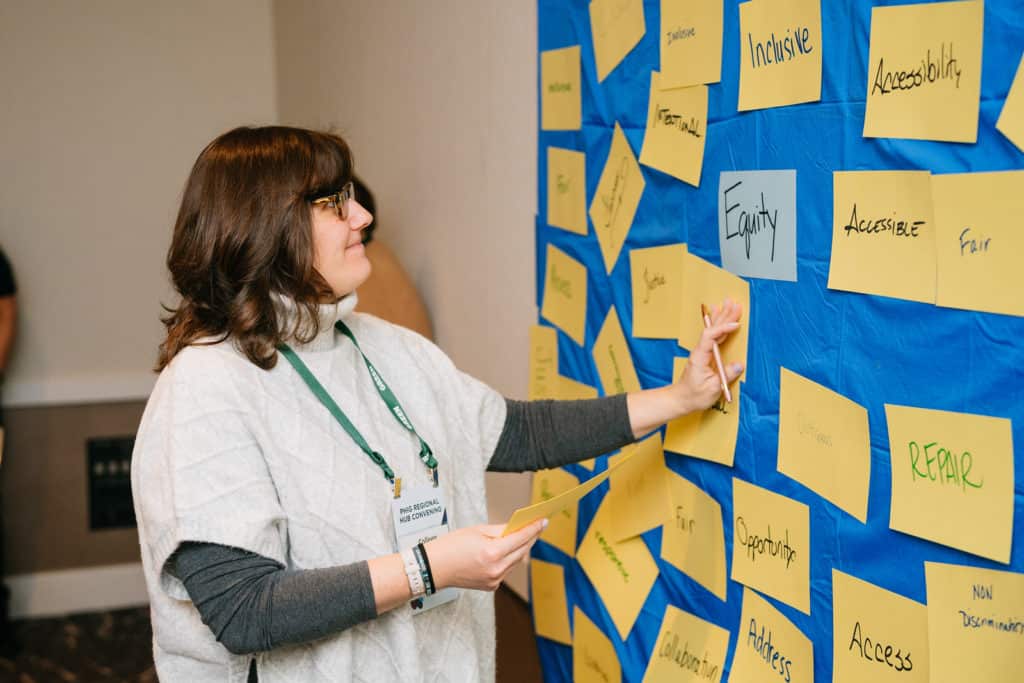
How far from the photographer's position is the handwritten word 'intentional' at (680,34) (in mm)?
1396

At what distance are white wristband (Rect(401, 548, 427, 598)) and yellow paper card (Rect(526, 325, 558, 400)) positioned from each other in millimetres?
678

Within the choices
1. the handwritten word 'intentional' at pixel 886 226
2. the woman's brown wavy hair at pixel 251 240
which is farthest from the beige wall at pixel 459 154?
the handwritten word 'intentional' at pixel 886 226

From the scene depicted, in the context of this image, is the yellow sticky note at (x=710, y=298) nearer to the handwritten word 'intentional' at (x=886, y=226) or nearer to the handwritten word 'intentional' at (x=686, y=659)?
the handwritten word 'intentional' at (x=886, y=226)

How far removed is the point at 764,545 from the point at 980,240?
492 mm

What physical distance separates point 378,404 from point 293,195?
11.8 inches

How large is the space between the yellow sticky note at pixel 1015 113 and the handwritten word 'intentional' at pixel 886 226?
0.13 m

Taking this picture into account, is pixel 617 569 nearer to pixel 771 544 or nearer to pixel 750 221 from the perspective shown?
pixel 771 544

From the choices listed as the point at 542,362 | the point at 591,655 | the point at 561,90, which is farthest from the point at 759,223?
the point at 591,655

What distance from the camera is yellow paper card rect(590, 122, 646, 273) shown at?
5.21 ft

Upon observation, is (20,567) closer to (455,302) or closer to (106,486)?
(106,486)

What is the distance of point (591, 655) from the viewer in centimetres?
179

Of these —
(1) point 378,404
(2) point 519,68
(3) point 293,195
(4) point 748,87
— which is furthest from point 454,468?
(2) point 519,68

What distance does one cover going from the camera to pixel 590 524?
179 cm

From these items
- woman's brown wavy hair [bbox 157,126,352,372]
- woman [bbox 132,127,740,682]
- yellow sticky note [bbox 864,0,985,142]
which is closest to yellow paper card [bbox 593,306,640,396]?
woman [bbox 132,127,740,682]
